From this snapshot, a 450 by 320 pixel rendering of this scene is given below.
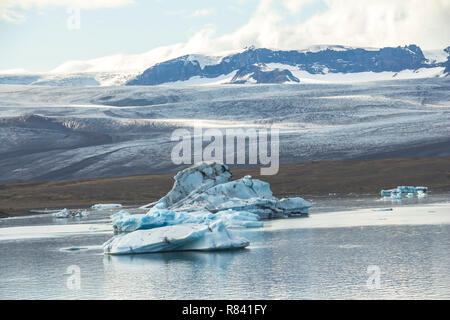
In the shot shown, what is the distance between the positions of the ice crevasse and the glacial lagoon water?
0.49m

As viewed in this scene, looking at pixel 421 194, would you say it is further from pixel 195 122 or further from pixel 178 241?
pixel 195 122

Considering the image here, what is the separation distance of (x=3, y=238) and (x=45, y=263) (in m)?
9.92

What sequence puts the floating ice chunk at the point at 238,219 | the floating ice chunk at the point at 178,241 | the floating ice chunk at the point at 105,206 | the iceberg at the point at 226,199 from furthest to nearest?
the floating ice chunk at the point at 105,206
the iceberg at the point at 226,199
the floating ice chunk at the point at 238,219
the floating ice chunk at the point at 178,241

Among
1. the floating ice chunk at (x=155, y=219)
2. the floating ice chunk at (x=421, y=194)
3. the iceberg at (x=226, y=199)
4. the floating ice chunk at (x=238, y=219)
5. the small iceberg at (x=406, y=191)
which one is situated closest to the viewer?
the floating ice chunk at (x=155, y=219)

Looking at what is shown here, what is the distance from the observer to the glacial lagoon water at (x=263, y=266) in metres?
18.0

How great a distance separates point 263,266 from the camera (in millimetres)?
21672

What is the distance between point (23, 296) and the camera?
18.6 meters

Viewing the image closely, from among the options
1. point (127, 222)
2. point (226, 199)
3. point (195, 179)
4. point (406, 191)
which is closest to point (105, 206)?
point (195, 179)

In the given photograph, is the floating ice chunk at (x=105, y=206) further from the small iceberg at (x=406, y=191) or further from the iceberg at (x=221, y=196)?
the small iceberg at (x=406, y=191)

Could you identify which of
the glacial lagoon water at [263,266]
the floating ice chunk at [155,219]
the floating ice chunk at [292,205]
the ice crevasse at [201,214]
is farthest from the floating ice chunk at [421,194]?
the floating ice chunk at [155,219]

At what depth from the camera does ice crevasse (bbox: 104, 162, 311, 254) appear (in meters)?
25.1

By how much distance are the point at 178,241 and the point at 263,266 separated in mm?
4129

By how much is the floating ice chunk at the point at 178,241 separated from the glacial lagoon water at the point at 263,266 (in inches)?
11.8
